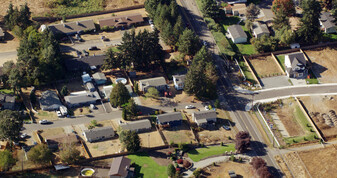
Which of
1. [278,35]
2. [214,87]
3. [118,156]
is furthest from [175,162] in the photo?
[278,35]

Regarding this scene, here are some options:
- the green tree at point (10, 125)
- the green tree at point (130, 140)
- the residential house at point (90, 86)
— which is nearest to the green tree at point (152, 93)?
the residential house at point (90, 86)

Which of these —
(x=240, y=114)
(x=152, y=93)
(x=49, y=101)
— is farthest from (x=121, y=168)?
(x=240, y=114)

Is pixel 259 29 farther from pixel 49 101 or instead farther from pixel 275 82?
pixel 49 101

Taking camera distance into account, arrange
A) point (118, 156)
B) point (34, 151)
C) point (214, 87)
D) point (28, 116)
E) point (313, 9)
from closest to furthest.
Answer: point (34, 151) < point (118, 156) < point (28, 116) < point (214, 87) < point (313, 9)

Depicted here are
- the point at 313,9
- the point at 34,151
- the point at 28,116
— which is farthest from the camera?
the point at 313,9

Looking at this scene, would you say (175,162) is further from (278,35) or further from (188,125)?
(278,35)

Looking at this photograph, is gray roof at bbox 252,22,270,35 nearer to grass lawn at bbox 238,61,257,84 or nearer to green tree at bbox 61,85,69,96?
grass lawn at bbox 238,61,257,84

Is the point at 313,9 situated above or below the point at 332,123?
above
